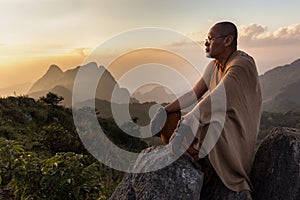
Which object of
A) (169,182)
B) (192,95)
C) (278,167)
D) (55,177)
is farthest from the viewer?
(192,95)

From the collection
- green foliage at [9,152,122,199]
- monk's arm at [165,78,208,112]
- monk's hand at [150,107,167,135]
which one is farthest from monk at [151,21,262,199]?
green foliage at [9,152,122,199]

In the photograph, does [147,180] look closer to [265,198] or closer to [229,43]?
[265,198]

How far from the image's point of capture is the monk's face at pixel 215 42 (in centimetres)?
426

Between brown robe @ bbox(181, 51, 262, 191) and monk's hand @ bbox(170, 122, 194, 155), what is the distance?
2.1 inches

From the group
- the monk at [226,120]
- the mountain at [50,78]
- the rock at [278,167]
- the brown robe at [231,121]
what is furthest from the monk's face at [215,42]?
the mountain at [50,78]

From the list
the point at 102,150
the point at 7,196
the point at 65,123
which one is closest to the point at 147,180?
the point at 7,196

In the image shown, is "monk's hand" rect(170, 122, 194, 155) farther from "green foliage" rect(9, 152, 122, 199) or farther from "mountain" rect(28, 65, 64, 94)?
"mountain" rect(28, 65, 64, 94)

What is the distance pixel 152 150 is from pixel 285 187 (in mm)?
1474

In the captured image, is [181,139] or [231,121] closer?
[181,139]

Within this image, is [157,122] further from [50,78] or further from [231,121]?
[50,78]

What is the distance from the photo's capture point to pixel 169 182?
12.9 ft

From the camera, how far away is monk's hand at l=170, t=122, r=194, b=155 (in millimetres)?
3969

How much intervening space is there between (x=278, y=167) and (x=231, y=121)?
74 cm

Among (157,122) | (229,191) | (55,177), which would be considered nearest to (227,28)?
(157,122)
